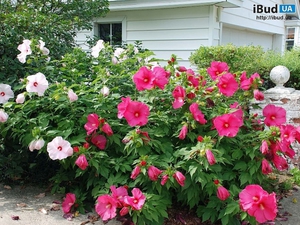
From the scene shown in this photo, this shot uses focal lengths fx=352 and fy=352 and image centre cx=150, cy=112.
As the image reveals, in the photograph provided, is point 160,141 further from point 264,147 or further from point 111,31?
point 111,31

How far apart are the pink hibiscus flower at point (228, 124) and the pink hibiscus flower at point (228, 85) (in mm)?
251

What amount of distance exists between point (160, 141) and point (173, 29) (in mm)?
4410

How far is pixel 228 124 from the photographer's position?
8.32ft

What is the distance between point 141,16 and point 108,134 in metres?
4.91

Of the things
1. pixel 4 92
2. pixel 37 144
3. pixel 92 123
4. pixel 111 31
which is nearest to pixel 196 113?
pixel 92 123

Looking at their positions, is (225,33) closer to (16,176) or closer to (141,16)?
(141,16)

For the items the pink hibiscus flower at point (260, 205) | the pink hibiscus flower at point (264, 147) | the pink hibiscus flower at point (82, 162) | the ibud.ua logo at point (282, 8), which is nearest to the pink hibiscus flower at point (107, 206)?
the pink hibiscus flower at point (82, 162)

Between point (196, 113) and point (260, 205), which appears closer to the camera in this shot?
point (260, 205)

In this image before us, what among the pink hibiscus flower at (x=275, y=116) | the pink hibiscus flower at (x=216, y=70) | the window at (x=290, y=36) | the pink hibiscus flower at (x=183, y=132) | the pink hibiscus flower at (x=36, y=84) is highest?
the window at (x=290, y=36)

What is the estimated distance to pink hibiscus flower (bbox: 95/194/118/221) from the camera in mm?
2459

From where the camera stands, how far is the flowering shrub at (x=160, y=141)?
250cm

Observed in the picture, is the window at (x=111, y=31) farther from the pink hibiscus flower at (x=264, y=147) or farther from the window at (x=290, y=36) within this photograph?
the window at (x=290, y=36)

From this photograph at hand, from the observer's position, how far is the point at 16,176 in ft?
11.4

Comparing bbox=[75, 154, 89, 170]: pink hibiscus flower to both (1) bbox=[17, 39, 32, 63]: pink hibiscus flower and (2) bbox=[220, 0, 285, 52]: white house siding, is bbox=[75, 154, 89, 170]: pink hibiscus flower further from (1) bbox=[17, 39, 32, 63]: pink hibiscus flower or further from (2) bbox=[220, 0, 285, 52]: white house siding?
(2) bbox=[220, 0, 285, 52]: white house siding
